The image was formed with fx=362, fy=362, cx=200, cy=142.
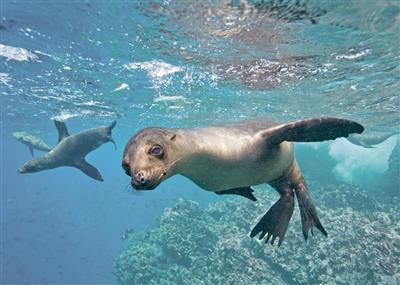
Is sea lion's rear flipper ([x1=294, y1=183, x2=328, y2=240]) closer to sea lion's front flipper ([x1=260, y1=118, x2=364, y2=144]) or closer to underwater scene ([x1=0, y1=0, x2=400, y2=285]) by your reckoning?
underwater scene ([x1=0, y1=0, x2=400, y2=285])

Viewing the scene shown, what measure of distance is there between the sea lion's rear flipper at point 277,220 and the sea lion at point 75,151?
7.47 metres

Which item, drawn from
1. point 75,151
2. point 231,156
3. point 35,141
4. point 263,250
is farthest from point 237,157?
point 35,141

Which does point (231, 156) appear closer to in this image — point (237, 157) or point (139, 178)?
point (237, 157)

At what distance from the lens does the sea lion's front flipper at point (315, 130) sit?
450 centimetres

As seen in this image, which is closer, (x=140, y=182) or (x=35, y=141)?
(x=140, y=182)

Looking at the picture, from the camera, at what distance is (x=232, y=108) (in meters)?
20.7

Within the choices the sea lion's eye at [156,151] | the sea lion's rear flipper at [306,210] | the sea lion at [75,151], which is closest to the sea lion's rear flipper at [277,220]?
the sea lion's rear flipper at [306,210]

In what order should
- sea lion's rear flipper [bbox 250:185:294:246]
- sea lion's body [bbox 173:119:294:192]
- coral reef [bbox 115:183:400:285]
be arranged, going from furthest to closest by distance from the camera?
1. coral reef [bbox 115:183:400:285]
2. sea lion's rear flipper [bbox 250:185:294:246]
3. sea lion's body [bbox 173:119:294:192]

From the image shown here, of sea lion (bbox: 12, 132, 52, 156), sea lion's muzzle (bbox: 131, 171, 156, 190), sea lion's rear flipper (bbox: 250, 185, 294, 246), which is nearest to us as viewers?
sea lion's muzzle (bbox: 131, 171, 156, 190)

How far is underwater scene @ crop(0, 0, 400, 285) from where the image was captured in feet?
15.3

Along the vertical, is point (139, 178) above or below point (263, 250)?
above

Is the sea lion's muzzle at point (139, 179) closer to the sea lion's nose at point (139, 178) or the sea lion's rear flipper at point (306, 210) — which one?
the sea lion's nose at point (139, 178)

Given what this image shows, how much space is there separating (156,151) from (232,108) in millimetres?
18106

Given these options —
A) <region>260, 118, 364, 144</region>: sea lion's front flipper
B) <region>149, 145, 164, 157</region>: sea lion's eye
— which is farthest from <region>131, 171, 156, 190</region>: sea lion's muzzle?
<region>260, 118, 364, 144</region>: sea lion's front flipper
